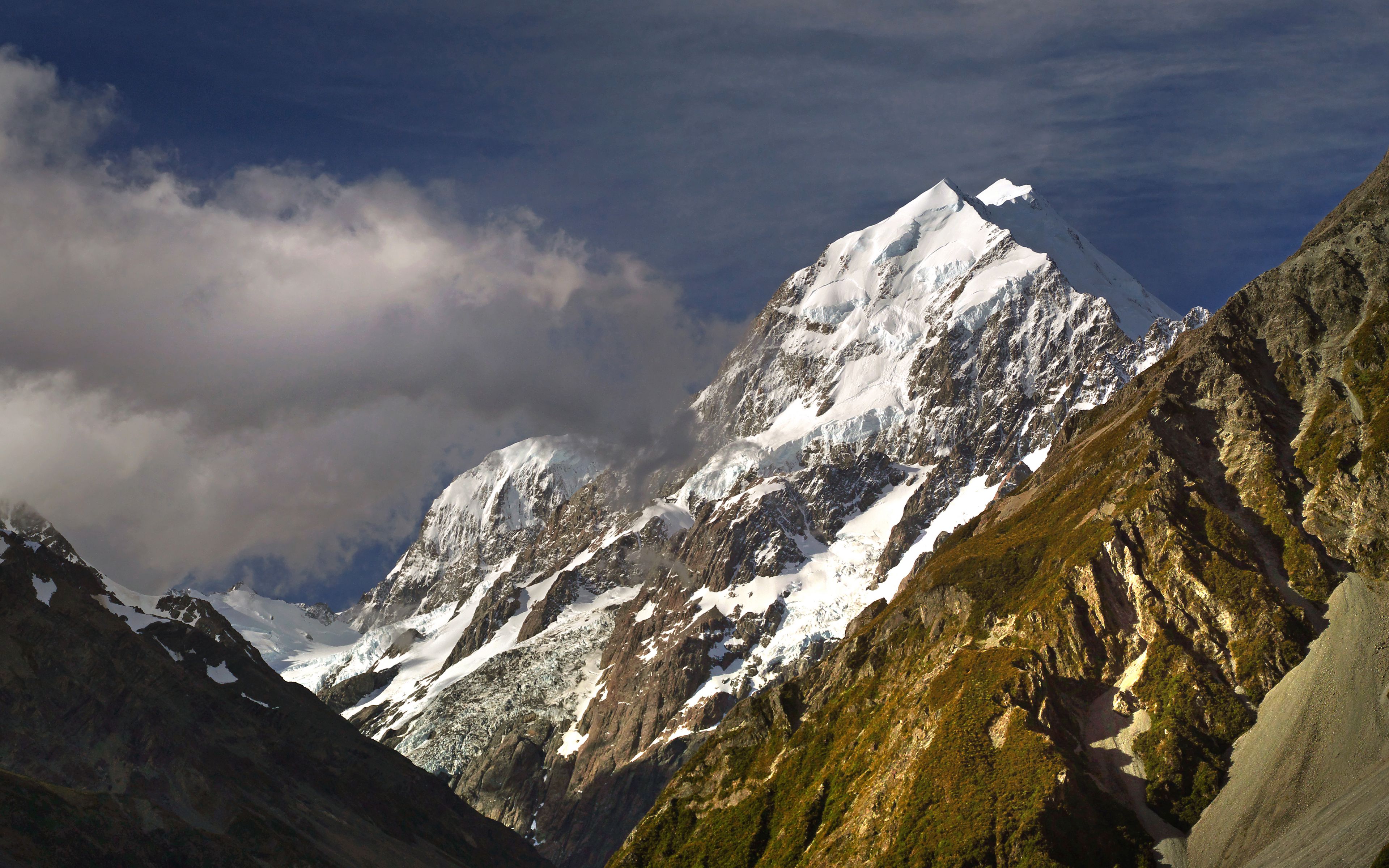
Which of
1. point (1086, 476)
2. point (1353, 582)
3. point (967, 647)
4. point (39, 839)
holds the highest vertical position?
point (39, 839)

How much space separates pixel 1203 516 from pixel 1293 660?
25.7 metres

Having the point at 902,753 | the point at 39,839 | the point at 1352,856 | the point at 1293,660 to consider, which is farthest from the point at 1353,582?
the point at 39,839

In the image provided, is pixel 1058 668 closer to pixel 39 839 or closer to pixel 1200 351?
pixel 1200 351

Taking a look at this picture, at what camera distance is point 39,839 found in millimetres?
162250

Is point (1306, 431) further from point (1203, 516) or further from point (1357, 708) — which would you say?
point (1357, 708)

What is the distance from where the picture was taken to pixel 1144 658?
451 feet

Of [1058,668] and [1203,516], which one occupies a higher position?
[1203,516]

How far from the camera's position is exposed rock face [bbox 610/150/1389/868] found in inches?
4715

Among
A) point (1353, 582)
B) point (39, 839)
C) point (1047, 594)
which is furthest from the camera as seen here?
point (39, 839)

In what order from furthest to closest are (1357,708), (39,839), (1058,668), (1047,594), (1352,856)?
(39,839) → (1047,594) → (1058,668) → (1357,708) → (1352,856)

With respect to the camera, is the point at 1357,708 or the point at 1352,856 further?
the point at 1357,708

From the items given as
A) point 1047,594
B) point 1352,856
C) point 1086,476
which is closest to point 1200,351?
point 1086,476

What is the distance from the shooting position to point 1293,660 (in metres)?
128

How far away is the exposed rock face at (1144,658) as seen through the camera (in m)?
120
